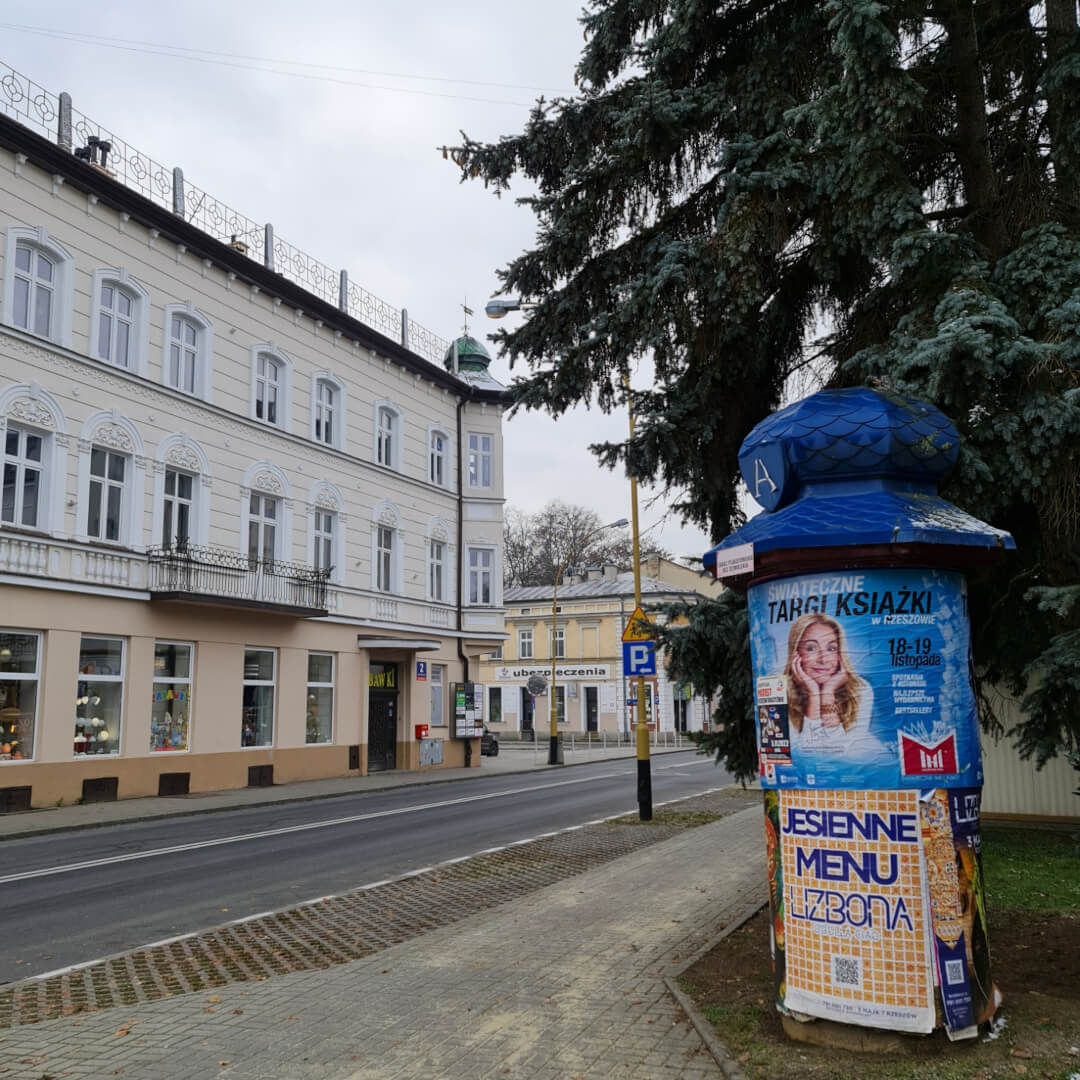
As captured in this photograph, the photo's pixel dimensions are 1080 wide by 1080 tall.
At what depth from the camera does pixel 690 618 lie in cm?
764

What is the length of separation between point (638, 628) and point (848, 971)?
13.7 feet

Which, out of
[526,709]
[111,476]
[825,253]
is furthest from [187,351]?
[526,709]

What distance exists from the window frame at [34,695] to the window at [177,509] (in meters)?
3.80

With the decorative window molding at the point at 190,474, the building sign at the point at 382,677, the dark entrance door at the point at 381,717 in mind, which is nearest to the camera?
the decorative window molding at the point at 190,474

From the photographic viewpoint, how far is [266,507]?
2638cm

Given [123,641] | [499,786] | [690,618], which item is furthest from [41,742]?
[690,618]

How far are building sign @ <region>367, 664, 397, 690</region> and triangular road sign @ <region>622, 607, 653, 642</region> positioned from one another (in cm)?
1664

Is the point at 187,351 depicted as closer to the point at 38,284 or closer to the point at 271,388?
the point at 271,388

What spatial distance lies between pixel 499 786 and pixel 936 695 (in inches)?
850

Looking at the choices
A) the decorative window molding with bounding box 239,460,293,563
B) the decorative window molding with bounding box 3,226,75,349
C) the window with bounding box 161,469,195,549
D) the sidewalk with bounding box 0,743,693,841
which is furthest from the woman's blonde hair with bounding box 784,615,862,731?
the decorative window molding with bounding box 239,460,293,563

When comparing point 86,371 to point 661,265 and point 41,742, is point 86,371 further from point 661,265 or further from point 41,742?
point 661,265

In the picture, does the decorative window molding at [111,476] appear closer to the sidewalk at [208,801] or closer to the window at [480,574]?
the sidewalk at [208,801]

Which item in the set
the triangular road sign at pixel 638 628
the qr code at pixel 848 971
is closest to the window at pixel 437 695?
the triangular road sign at pixel 638 628

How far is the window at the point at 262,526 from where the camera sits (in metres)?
25.5
